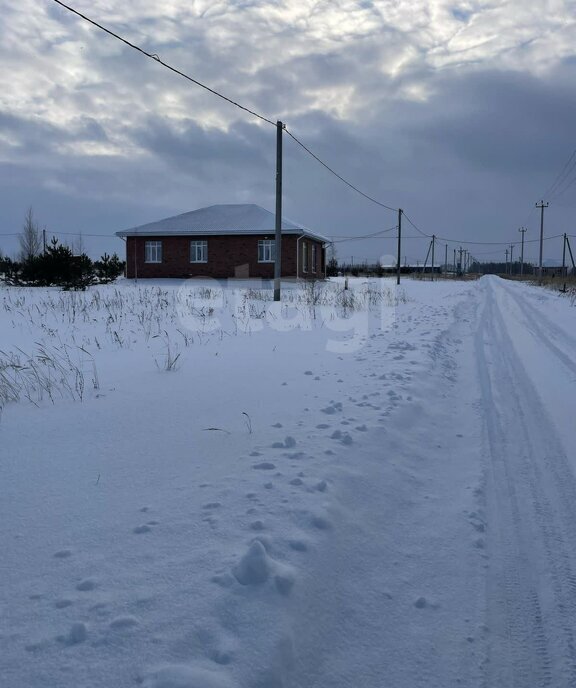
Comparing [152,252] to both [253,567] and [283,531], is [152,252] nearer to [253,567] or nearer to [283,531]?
[283,531]

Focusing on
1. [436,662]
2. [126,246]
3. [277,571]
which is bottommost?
[436,662]

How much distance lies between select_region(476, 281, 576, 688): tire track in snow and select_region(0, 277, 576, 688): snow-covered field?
0.01 meters

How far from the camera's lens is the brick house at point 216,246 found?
31.5 meters

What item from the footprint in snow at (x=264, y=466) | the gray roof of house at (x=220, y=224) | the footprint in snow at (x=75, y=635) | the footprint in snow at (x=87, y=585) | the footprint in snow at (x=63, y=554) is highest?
the gray roof of house at (x=220, y=224)

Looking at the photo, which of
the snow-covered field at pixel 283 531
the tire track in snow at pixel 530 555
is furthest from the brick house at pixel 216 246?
the tire track in snow at pixel 530 555

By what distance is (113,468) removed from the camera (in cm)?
371

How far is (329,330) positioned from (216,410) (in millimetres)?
6510

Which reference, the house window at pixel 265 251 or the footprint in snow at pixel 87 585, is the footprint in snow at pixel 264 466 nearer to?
the footprint in snow at pixel 87 585

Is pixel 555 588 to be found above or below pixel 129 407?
below

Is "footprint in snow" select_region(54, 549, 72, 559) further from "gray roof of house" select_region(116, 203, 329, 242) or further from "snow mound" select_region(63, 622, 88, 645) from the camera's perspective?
"gray roof of house" select_region(116, 203, 329, 242)

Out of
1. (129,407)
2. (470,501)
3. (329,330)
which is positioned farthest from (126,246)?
(470,501)

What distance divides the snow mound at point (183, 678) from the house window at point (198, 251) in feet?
104

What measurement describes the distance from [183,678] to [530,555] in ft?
6.59

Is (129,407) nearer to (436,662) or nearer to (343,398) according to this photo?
(343,398)
